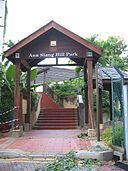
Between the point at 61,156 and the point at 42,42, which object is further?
the point at 42,42

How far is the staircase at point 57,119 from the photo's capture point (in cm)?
1705

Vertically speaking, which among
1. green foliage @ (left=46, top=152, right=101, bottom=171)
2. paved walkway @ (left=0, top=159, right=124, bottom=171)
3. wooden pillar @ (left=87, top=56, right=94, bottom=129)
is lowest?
paved walkway @ (left=0, top=159, right=124, bottom=171)

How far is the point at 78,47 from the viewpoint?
1463cm

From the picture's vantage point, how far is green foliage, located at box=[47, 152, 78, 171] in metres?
7.18

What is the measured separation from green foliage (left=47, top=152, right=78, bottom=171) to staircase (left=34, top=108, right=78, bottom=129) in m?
8.47

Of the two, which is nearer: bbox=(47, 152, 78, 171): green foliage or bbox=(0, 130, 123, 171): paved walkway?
bbox=(47, 152, 78, 171): green foliage

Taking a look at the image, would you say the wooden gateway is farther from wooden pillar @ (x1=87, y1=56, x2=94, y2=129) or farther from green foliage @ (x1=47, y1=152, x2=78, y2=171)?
green foliage @ (x1=47, y1=152, x2=78, y2=171)

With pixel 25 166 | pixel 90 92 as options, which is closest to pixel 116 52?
pixel 90 92

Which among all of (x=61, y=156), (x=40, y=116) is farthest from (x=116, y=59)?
(x=61, y=156)

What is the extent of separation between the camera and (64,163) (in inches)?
300

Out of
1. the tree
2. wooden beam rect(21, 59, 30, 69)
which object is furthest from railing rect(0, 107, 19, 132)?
the tree

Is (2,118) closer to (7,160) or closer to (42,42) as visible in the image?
(42,42)

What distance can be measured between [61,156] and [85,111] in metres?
8.74

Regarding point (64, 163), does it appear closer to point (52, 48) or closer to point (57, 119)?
point (52, 48)
